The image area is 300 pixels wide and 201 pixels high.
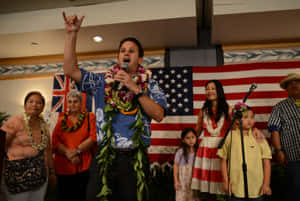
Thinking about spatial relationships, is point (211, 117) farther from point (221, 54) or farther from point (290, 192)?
point (221, 54)

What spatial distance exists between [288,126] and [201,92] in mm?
1775

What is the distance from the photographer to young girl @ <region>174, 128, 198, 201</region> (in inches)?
109

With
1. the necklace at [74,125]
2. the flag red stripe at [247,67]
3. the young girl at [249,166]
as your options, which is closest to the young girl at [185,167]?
the young girl at [249,166]

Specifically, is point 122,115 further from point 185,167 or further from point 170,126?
point 170,126

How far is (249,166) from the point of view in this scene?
217 cm

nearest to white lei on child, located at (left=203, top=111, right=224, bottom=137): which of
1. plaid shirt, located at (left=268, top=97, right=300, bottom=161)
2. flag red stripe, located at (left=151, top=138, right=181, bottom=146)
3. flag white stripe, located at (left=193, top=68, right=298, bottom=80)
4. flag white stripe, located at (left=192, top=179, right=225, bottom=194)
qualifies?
flag white stripe, located at (left=192, top=179, right=225, bottom=194)

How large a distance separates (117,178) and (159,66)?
147 inches

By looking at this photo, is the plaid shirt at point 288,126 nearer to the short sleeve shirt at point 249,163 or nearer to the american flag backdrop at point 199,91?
the short sleeve shirt at point 249,163

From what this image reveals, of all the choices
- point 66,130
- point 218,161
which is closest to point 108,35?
point 66,130

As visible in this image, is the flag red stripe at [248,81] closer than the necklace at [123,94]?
No

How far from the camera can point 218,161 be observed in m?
2.49

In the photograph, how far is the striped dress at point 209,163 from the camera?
8.04 ft

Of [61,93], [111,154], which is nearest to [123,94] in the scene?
[111,154]

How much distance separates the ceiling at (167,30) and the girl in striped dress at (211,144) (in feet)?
5.15
